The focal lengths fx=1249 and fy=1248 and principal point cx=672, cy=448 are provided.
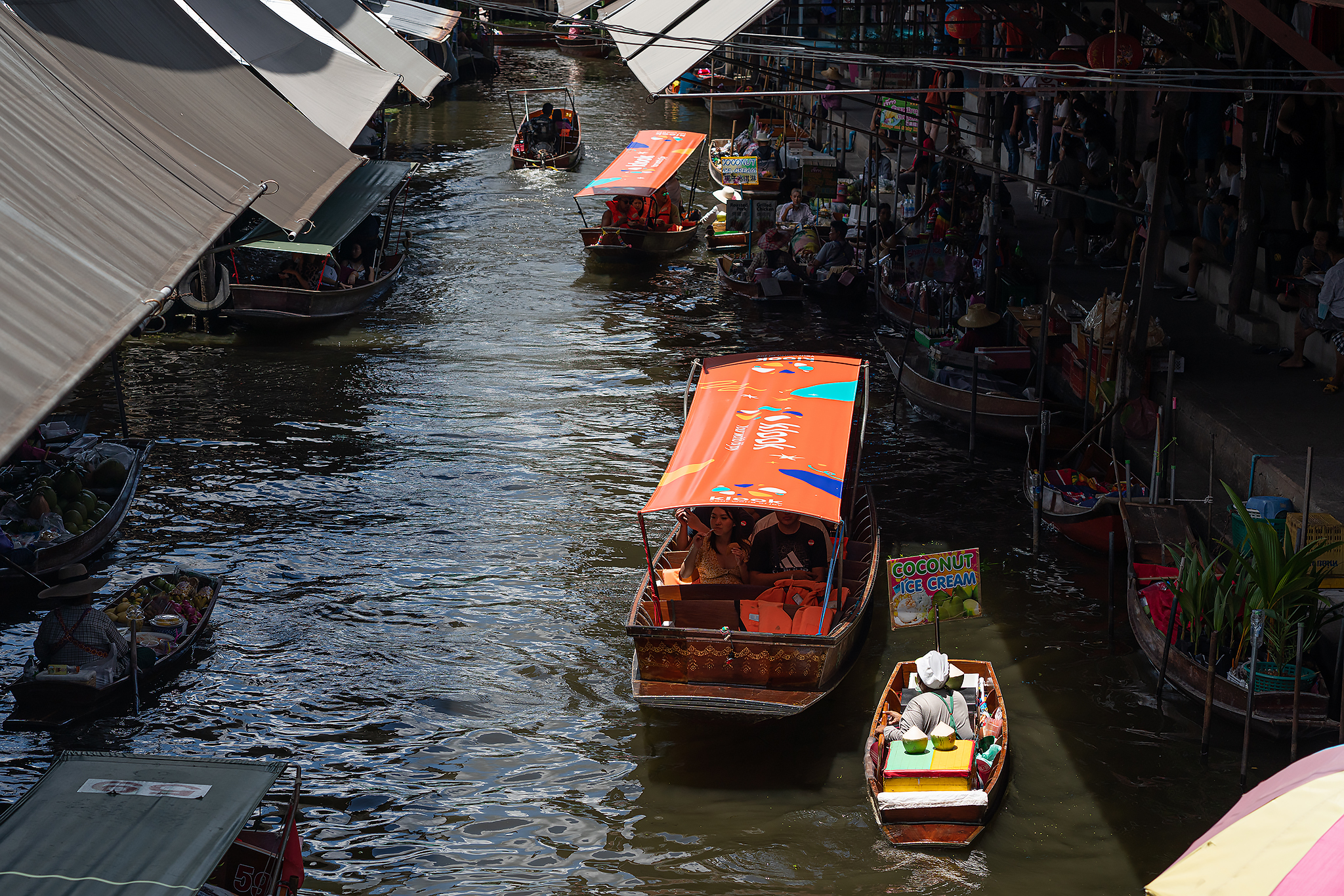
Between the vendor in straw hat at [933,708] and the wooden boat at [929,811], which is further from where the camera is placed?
the vendor in straw hat at [933,708]

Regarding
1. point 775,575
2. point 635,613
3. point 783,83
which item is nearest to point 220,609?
point 635,613

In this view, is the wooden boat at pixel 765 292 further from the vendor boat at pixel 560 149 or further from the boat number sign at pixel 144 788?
the boat number sign at pixel 144 788

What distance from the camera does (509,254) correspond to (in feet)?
88.7

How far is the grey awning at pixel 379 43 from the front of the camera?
26.0m

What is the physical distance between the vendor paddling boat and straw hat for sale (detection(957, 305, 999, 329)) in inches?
401

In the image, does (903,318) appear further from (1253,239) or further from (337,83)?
(337,83)

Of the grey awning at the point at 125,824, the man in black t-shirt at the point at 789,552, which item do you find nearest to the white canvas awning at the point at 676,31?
the man in black t-shirt at the point at 789,552

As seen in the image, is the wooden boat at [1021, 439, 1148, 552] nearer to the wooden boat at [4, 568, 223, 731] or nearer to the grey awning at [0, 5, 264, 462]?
the grey awning at [0, 5, 264, 462]

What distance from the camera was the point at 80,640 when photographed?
35.4 ft

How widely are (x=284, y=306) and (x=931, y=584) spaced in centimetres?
1459

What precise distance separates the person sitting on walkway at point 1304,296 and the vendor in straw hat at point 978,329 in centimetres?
398

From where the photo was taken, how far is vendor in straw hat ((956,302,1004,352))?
1795 centimetres

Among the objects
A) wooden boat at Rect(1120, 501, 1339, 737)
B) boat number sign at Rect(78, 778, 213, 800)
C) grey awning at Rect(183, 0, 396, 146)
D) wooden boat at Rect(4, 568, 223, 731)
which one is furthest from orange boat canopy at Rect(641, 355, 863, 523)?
grey awning at Rect(183, 0, 396, 146)

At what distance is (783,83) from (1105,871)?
3310cm
